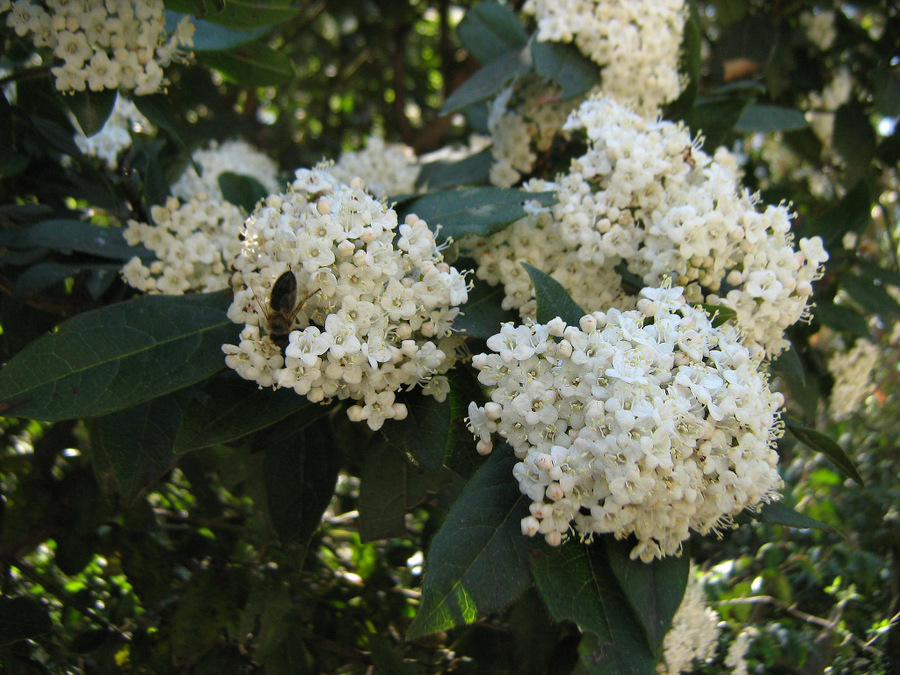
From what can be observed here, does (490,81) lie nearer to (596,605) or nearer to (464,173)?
(464,173)

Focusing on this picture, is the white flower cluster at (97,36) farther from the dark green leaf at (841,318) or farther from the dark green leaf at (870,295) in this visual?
the dark green leaf at (870,295)

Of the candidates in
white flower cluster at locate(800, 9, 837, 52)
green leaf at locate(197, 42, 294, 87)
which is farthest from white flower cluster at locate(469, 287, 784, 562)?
white flower cluster at locate(800, 9, 837, 52)

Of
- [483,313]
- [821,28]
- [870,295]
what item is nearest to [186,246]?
[483,313]

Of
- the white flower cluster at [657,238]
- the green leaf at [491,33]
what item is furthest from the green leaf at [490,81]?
the white flower cluster at [657,238]

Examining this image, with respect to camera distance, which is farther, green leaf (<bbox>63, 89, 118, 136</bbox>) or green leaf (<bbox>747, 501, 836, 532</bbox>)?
green leaf (<bbox>63, 89, 118, 136</bbox>)

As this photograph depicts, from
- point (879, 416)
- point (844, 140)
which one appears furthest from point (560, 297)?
point (879, 416)

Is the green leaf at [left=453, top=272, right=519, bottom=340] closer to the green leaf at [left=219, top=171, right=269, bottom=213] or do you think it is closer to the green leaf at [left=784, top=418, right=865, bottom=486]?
the green leaf at [left=784, top=418, right=865, bottom=486]
